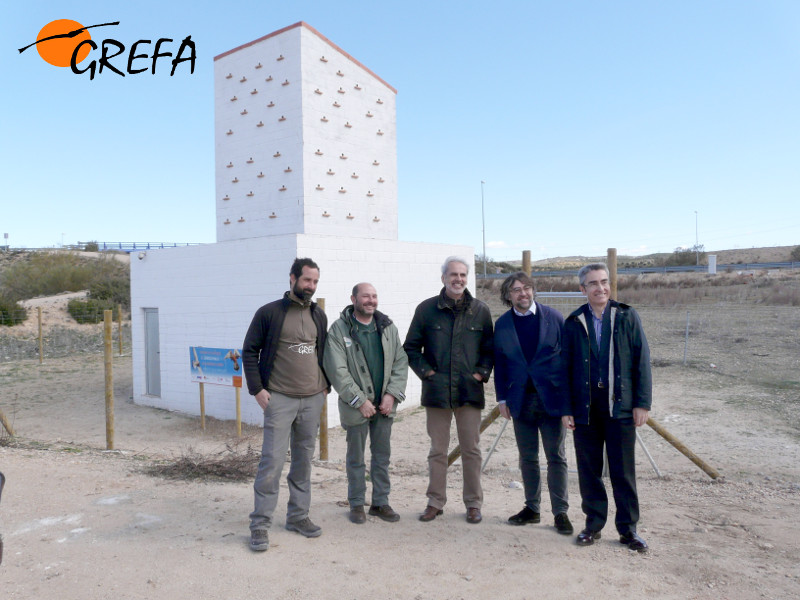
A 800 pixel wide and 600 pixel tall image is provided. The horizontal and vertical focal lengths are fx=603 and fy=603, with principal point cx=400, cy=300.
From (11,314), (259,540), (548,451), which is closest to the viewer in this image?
(259,540)

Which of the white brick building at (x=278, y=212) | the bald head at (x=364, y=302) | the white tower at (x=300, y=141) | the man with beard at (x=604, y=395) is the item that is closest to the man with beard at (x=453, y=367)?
the bald head at (x=364, y=302)

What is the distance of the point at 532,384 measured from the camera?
4453 millimetres

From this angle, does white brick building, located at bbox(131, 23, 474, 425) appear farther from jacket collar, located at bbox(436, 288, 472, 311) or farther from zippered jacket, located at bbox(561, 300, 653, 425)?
zippered jacket, located at bbox(561, 300, 653, 425)

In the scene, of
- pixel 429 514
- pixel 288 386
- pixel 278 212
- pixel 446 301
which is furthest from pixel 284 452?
pixel 278 212

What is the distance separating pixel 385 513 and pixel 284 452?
981mm

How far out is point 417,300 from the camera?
39.1 ft

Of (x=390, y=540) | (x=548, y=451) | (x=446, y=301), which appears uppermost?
(x=446, y=301)

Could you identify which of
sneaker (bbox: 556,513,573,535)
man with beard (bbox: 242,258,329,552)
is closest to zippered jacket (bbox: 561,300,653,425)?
sneaker (bbox: 556,513,573,535)

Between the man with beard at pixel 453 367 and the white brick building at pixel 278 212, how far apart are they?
17.7ft

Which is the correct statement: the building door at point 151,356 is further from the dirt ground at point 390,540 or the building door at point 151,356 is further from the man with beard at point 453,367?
the man with beard at point 453,367

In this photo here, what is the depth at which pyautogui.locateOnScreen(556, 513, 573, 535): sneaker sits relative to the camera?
4.40 meters

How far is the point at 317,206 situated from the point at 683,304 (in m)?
19.3

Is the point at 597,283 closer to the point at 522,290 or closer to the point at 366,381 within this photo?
the point at 522,290

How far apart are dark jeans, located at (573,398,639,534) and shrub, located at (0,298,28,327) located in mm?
30347
